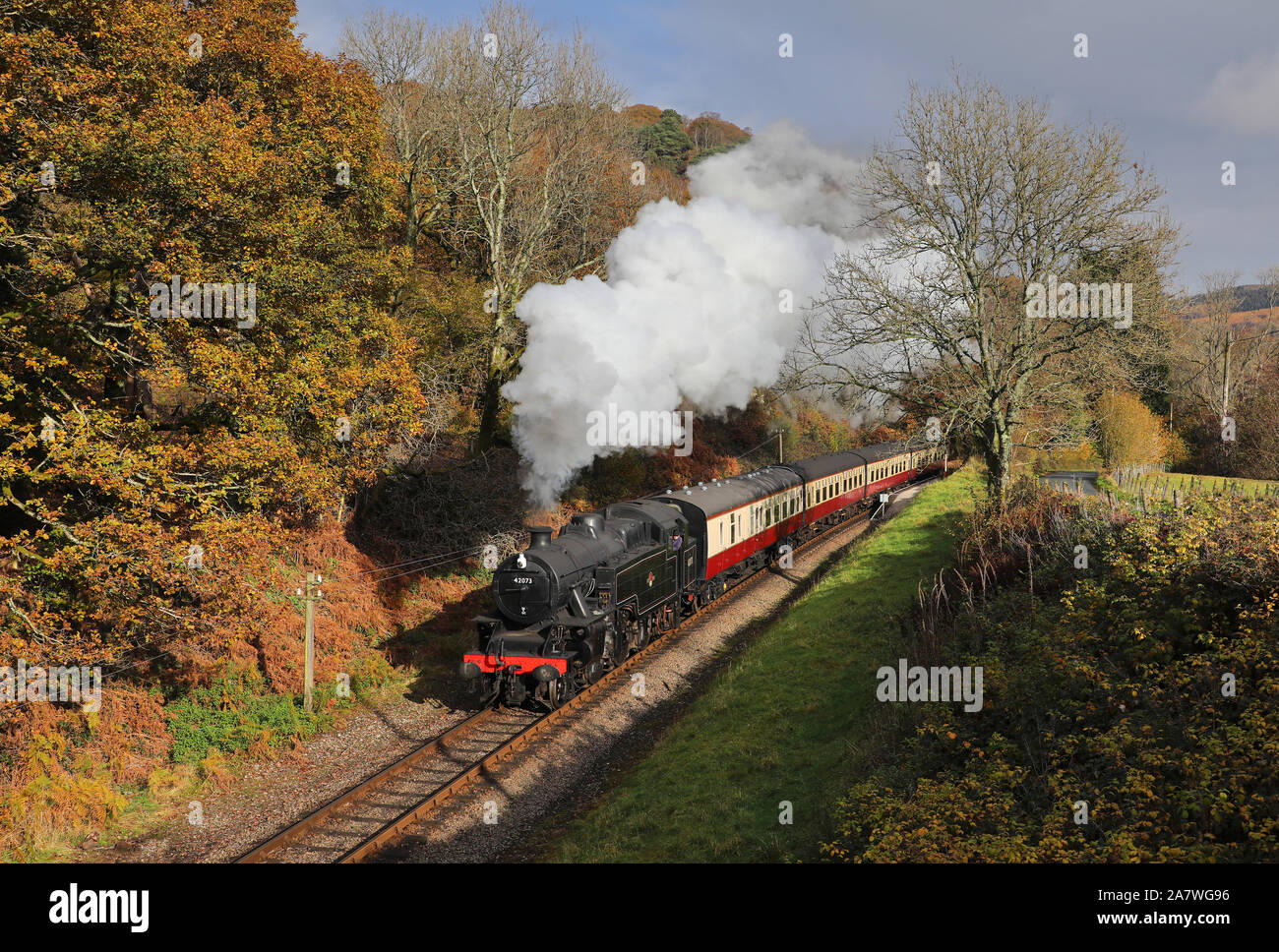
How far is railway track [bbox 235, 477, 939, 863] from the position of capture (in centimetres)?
1113

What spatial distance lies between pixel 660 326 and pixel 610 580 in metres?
7.18

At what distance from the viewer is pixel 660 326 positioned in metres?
20.5

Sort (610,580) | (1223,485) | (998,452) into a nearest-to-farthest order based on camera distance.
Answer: (610,580), (1223,485), (998,452)

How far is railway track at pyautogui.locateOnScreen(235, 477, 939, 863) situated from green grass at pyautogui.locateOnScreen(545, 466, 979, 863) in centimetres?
221

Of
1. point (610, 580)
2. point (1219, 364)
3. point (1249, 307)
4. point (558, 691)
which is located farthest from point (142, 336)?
point (1249, 307)

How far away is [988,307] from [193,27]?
21.8 metres

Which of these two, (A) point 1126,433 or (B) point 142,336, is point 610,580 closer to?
(B) point 142,336

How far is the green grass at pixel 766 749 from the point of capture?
35.1 ft

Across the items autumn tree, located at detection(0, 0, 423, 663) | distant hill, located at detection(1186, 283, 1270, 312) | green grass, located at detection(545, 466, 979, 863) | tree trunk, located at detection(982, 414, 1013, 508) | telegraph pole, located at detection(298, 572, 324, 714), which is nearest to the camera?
green grass, located at detection(545, 466, 979, 863)

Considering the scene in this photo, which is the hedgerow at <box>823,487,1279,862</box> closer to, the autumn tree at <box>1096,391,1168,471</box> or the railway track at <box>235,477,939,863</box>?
the railway track at <box>235,477,939,863</box>

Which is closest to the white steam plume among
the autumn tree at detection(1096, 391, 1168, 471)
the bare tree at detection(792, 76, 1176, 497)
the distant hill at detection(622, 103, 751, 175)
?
the bare tree at detection(792, 76, 1176, 497)

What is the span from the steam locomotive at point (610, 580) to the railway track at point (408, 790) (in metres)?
0.49
